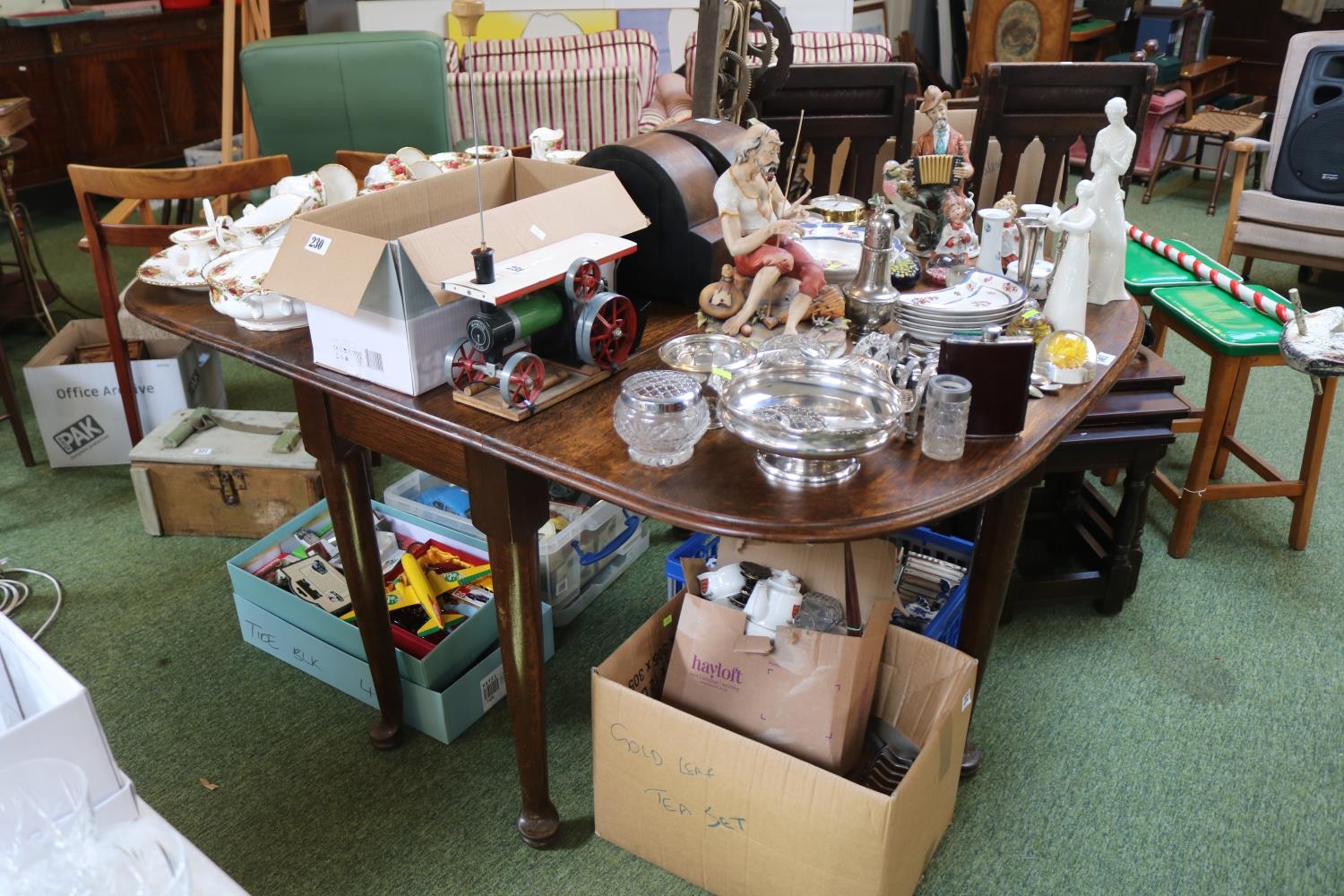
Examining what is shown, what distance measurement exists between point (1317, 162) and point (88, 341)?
429cm

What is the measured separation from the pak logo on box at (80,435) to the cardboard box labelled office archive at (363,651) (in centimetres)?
100

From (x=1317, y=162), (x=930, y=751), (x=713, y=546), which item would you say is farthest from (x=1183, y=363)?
(x=930, y=751)

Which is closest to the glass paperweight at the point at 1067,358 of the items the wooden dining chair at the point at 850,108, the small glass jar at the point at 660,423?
the small glass jar at the point at 660,423

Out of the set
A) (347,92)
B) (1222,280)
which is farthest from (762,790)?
(347,92)

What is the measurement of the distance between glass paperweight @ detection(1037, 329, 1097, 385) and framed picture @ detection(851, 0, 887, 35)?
5.51 metres

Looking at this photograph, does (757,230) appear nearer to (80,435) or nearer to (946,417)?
(946,417)

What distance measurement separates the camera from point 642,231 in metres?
1.70

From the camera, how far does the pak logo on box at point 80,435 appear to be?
296 cm

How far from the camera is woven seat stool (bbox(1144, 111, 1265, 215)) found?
498 cm

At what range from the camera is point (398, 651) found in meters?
2.00

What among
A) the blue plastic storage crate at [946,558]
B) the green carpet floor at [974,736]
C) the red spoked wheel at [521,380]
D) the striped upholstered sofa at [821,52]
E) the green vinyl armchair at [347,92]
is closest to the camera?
the red spoked wheel at [521,380]

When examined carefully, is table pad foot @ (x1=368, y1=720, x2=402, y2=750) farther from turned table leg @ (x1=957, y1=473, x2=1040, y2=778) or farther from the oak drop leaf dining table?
turned table leg @ (x1=957, y1=473, x2=1040, y2=778)

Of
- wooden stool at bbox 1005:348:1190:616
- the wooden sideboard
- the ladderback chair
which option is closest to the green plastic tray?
the ladderback chair

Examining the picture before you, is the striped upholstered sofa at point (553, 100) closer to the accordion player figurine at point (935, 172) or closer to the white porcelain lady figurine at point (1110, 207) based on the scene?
the accordion player figurine at point (935, 172)
